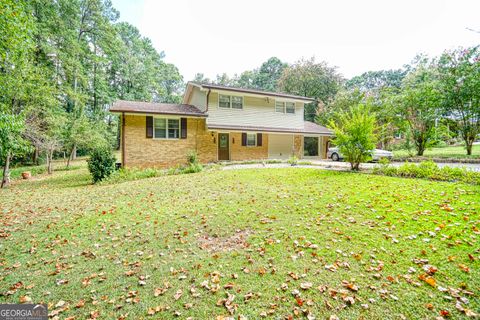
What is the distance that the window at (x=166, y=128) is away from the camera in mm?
14961

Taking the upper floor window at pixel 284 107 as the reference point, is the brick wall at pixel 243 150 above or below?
below

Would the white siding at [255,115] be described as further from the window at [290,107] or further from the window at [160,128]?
the window at [160,128]

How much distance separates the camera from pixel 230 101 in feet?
57.0

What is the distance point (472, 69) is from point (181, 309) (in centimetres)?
2148

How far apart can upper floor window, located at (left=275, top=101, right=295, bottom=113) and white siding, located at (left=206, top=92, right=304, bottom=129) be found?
1.15ft

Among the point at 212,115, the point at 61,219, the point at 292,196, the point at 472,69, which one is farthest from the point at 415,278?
the point at 472,69

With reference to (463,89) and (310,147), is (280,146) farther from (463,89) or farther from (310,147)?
(463,89)

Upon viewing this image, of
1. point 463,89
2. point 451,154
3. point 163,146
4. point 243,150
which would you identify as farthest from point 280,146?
point 463,89

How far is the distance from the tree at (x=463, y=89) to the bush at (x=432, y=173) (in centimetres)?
1067

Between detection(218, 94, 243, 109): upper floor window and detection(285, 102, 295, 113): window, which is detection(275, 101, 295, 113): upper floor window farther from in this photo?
detection(218, 94, 243, 109): upper floor window

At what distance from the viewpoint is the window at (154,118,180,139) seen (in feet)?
49.1

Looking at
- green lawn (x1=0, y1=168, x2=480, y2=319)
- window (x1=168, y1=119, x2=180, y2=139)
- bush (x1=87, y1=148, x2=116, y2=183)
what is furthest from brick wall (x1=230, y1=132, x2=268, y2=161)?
green lawn (x1=0, y1=168, x2=480, y2=319)

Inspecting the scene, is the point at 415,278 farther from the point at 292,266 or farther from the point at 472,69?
the point at 472,69

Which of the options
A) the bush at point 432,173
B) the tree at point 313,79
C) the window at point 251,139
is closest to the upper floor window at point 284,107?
the window at point 251,139
